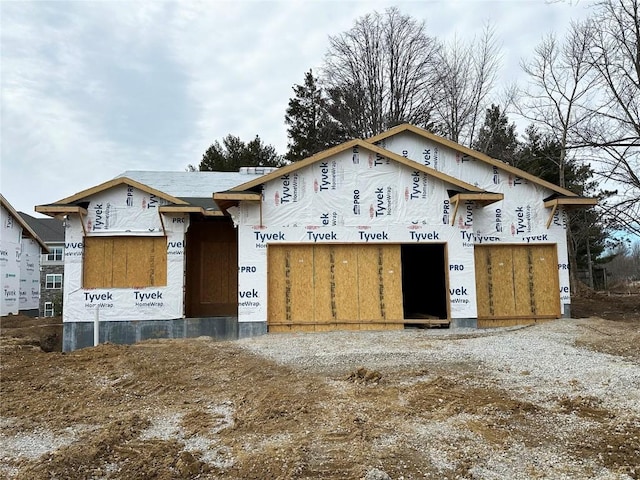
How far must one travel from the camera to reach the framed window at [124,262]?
12.0 metres

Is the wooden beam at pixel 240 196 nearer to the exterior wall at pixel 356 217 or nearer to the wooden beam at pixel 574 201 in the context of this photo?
the exterior wall at pixel 356 217

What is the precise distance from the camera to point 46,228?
37.6m

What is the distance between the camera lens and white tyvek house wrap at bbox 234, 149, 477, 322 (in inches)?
468

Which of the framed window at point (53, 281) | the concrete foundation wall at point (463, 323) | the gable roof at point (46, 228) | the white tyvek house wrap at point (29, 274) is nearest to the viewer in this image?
the concrete foundation wall at point (463, 323)

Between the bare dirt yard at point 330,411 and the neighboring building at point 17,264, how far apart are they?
12867mm

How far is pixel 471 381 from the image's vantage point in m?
6.59

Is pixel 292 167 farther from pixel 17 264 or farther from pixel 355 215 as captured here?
pixel 17 264

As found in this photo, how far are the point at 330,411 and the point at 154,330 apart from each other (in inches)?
311

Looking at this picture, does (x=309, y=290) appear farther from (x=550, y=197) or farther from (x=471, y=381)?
(x=550, y=197)

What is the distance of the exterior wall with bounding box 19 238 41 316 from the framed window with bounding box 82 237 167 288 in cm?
1261

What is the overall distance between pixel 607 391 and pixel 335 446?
3798 mm

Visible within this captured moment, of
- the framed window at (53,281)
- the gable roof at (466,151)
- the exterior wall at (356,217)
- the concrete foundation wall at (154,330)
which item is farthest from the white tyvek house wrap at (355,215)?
the framed window at (53,281)

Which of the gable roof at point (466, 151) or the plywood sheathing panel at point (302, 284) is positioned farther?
the gable roof at point (466, 151)

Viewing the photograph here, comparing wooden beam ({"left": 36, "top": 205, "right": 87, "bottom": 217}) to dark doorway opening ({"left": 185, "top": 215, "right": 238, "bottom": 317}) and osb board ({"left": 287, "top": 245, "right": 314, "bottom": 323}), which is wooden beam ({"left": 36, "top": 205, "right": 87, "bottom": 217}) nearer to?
dark doorway opening ({"left": 185, "top": 215, "right": 238, "bottom": 317})
